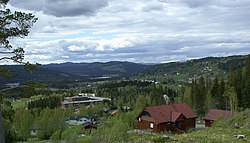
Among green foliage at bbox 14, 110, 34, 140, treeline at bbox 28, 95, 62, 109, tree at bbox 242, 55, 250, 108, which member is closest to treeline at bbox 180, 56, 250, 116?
tree at bbox 242, 55, 250, 108

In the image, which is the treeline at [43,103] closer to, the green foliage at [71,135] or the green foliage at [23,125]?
the green foliage at [23,125]

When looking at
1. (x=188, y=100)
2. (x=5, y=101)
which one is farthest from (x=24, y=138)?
(x=5, y=101)

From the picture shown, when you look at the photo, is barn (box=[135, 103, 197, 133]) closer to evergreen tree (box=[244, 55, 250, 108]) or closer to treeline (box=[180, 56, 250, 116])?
treeline (box=[180, 56, 250, 116])

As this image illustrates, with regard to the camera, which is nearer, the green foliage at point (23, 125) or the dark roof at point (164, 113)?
the dark roof at point (164, 113)

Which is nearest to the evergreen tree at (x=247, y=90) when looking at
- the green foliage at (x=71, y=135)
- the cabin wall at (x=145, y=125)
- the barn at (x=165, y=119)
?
the barn at (x=165, y=119)

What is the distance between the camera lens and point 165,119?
6219 centimetres

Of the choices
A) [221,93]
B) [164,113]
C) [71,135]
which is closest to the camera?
[71,135]

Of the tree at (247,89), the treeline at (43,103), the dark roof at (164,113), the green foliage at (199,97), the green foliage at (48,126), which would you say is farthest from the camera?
the treeline at (43,103)

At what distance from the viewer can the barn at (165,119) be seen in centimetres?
6181

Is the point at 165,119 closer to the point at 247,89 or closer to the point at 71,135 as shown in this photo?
the point at 247,89

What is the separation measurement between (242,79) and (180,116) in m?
25.3

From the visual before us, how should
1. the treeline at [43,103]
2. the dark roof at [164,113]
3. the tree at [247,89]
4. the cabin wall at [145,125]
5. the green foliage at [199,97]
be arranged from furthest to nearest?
the treeline at [43,103]
the green foliage at [199,97]
the tree at [247,89]
the dark roof at [164,113]
the cabin wall at [145,125]

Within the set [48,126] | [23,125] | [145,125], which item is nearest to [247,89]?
[145,125]

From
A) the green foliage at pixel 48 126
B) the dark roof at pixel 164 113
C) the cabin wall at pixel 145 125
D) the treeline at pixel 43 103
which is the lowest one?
the treeline at pixel 43 103
